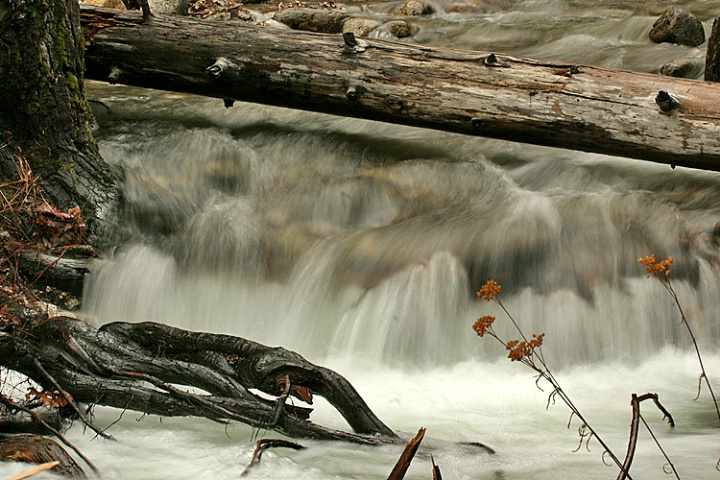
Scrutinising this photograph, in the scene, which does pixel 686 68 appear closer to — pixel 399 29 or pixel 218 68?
pixel 399 29

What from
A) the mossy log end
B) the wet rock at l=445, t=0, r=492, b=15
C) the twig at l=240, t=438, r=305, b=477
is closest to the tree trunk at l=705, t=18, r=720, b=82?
the mossy log end

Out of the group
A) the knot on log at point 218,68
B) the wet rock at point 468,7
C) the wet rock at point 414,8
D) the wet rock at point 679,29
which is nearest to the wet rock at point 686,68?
the wet rock at point 679,29

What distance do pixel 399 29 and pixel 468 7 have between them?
4.90 feet

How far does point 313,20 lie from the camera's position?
10961mm

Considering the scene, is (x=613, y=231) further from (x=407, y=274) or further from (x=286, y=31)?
(x=286, y=31)

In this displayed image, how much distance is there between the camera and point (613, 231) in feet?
17.0

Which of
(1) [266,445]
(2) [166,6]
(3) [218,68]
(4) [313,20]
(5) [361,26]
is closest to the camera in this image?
(1) [266,445]

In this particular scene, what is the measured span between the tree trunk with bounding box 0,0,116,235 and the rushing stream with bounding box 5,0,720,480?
0.46m

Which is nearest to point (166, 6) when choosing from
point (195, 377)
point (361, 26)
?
point (361, 26)

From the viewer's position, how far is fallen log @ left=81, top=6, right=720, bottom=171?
537 centimetres

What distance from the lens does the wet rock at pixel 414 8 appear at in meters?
11.6

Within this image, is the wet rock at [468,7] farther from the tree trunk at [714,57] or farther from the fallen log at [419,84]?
the fallen log at [419,84]

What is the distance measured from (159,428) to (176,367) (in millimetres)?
295

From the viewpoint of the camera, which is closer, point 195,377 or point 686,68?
point 195,377
